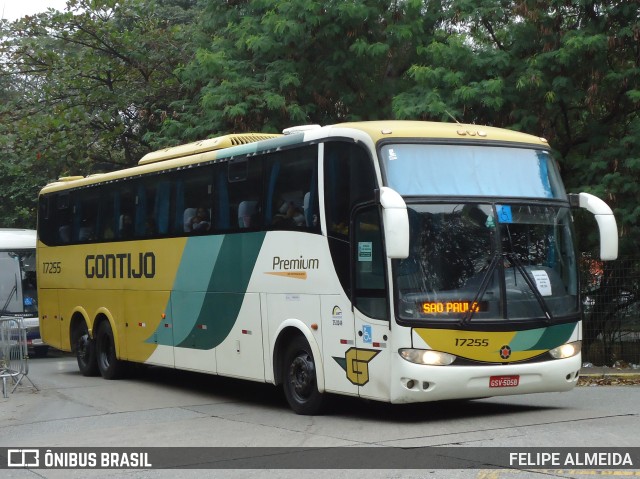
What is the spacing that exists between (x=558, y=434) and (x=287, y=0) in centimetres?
1214

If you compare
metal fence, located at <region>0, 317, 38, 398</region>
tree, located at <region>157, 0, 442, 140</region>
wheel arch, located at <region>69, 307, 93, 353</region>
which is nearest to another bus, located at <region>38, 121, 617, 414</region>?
metal fence, located at <region>0, 317, 38, 398</region>

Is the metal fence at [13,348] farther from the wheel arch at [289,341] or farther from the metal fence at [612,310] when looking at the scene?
the metal fence at [612,310]

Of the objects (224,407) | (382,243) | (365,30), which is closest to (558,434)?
(382,243)

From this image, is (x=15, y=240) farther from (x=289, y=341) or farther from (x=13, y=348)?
(x=289, y=341)

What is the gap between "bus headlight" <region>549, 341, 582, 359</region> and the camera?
479 inches

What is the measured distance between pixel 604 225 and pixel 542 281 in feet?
3.57

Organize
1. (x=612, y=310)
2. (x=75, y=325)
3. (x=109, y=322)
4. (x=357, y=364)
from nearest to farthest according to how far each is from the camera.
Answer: (x=357, y=364)
(x=612, y=310)
(x=109, y=322)
(x=75, y=325)

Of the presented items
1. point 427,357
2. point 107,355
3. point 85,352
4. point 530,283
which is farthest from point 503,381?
point 85,352

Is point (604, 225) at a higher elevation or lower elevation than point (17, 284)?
higher

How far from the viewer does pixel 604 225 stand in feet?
40.9

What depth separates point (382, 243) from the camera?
11641mm

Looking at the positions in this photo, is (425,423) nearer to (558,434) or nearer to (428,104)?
(558,434)

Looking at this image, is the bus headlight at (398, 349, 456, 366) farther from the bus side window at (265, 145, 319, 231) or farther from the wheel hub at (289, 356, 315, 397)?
the bus side window at (265, 145, 319, 231)

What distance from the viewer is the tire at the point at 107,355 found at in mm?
19256
